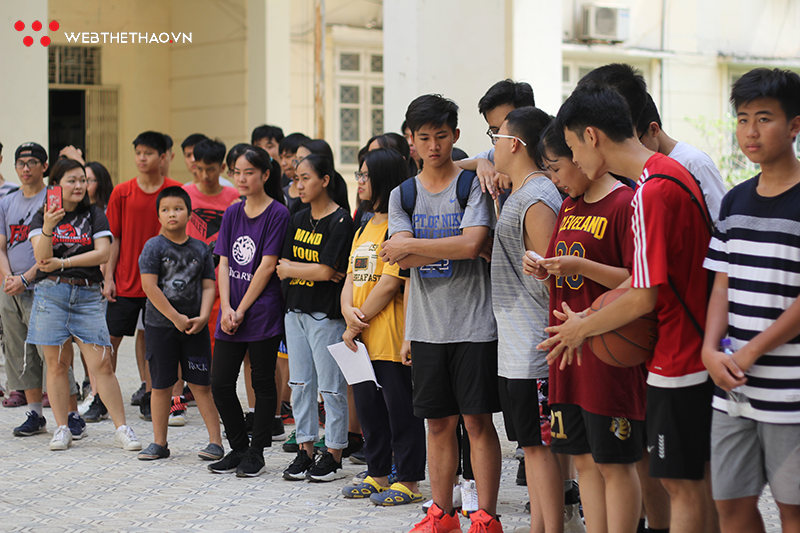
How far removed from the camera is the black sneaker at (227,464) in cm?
516

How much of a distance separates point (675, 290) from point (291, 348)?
110 inches

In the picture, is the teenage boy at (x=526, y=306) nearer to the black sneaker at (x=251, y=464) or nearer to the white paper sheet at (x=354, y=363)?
the white paper sheet at (x=354, y=363)

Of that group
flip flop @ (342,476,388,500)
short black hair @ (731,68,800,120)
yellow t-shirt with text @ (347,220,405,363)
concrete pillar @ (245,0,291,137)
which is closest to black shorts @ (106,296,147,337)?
yellow t-shirt with text @ (347,220,405,363)

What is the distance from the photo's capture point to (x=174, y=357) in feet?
18.1

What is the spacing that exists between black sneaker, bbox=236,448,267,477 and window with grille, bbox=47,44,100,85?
1137 cm

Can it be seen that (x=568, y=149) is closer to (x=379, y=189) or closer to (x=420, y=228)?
(x=420, y=228)

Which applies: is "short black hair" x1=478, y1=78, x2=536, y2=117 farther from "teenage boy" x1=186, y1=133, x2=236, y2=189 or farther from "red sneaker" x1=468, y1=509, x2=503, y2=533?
"teenage boy" x1=186, y1=133, x2=236, y2=189

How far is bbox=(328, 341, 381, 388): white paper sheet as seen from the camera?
451 cm

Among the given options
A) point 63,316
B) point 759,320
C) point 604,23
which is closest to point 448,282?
point 759,320

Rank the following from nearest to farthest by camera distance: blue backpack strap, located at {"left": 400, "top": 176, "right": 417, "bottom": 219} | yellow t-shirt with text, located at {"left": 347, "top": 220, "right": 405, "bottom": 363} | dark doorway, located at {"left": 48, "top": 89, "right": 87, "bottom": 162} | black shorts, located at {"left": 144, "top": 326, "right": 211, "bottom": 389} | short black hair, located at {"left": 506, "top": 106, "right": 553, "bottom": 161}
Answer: short black hair, located at {"left": 506, "top": 106, "right": 553, "bottom": 161} → blue backpack strap, located at {"left": 400, "top": 176, "right": 417, "bottom": 219} → yellow t-shirt with text, located at {"left": 347, "top": 220, "right": 405, "bottom": 363} → black shorts, located at {"left": 144, "top": 326, "right": 211, "bottom": 389} → dark doorway, located at {"left": 48, "top": 89, "right": 87, "bottom": 162}

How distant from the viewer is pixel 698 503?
8.95 ft

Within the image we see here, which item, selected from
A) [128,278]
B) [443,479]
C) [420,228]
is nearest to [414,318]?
[420,228]

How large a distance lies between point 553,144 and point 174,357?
324cm

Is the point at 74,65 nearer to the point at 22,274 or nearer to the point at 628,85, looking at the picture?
the point at 22,274
